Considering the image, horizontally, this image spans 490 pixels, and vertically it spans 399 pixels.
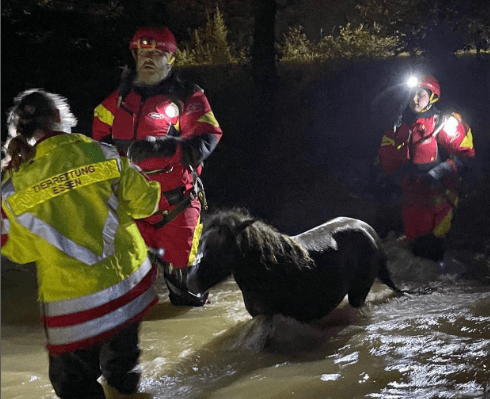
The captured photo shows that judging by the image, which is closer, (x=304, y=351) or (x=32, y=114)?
(x=32, y=114)

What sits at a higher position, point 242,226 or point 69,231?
point 69,231

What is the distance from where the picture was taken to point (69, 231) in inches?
84.2

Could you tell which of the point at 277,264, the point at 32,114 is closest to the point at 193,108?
the point at 277,264

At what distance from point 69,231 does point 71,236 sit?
0.07ft

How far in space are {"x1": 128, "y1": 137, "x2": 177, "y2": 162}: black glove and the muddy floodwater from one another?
122 centimetres

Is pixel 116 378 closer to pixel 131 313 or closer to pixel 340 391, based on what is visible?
pixel 131 313

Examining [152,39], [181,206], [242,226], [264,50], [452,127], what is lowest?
[242,226]

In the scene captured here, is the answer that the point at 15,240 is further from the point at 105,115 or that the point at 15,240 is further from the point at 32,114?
the point at 105,115

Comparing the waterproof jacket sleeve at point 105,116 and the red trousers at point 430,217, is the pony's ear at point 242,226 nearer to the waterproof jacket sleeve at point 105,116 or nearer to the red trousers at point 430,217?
the waterproof jacket sleeve at point 105,116

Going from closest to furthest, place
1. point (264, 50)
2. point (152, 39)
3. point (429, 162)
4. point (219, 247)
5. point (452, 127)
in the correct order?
point (219, 247)
point (152, 39)
point (452, 127)
point (429, 162)
point (264, 50)

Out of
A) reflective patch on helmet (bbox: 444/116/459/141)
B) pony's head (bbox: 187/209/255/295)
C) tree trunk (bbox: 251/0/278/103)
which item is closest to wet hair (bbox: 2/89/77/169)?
pony's head (bbox: 187/209/255/295)

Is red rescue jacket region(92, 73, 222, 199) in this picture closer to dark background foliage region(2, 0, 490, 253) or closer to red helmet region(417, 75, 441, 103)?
red helmet region(417, 75, 441, 103)

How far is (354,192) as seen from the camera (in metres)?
7.91

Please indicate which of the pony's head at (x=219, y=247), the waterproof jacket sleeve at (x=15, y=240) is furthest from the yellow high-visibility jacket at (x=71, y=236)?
the pony's head at (x=219, y=247)
